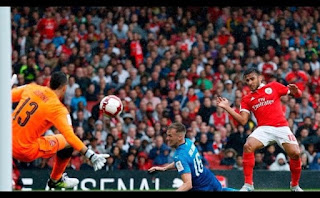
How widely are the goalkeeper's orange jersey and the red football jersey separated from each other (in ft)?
9.22

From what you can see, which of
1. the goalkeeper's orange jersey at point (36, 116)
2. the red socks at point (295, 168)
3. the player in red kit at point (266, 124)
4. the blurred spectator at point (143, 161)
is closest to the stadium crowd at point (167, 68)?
the blurred spectator at point (143, 161)

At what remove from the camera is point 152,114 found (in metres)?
17.6

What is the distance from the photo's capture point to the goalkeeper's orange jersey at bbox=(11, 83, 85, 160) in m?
9.57

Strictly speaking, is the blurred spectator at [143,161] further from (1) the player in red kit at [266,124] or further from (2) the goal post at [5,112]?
(2) the goal post at [5,112]

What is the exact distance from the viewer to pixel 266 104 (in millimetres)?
11141

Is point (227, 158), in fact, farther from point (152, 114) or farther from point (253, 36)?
point (253, 36)

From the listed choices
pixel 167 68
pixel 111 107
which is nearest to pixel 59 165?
pixel 111 107

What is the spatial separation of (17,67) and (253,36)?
6.50m

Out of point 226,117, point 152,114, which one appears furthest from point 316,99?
point 152,114

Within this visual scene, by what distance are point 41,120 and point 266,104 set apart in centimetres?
330

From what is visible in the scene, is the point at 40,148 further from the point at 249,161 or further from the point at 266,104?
the point at 266,104

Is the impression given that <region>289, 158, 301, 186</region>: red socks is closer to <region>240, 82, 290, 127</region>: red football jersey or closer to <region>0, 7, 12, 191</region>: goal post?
<region>240, 82, 290, 127</region>: red football jersey

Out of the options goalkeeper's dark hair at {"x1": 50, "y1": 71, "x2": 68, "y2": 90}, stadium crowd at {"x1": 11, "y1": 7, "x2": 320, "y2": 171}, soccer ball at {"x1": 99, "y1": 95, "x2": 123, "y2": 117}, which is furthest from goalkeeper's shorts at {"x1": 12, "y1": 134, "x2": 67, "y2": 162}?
stadium crowd at {"x1": 11, "y1": 7, "x2": 320, "y2": 171}

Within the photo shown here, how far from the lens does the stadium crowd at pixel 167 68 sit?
1662 centimetres
